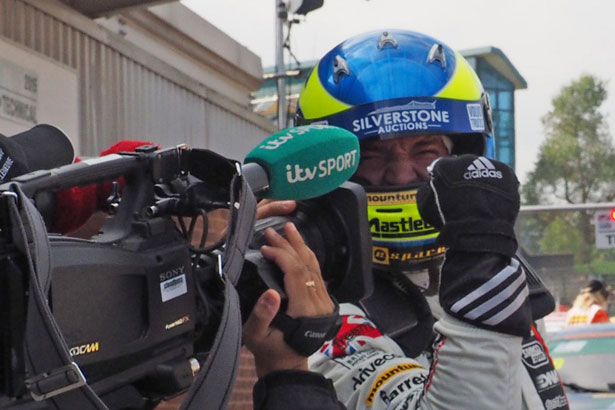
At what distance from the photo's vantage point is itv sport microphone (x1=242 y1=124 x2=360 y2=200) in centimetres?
139

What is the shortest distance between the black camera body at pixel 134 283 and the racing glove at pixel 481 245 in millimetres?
353

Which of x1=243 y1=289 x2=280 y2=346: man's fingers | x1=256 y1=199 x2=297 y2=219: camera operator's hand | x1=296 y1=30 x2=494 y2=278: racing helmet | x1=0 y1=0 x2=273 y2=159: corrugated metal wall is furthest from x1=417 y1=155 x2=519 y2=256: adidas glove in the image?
x1=0 y1=0 x2=273 y2=159: corrugated metal wall

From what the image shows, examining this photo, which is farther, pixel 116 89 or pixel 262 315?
pixel 116 89

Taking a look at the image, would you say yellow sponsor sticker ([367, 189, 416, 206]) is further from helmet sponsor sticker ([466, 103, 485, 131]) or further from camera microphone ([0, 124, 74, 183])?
camera microphone ([0, 124, 74, 183])

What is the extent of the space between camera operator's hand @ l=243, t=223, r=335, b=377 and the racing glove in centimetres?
23

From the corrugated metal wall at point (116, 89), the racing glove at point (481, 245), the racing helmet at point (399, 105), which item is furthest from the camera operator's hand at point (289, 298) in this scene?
the corrugated metal wall at point (116, 89)

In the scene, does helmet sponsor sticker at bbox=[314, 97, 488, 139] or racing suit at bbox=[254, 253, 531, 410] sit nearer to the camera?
racing suit at bbox=[254, 253, 531, 410]

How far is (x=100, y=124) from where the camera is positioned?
241 inches

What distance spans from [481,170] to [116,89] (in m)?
4.88

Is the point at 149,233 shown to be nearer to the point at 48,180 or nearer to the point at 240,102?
the point at 48,180

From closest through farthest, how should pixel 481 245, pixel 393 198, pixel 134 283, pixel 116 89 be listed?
pixel 134 283, pixel 481 245, pixel 393 198, pixel 116 89

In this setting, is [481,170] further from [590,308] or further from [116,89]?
[590,308]

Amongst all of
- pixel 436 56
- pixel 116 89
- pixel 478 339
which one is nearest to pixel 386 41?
pixel 436 56

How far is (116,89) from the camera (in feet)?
20.6
